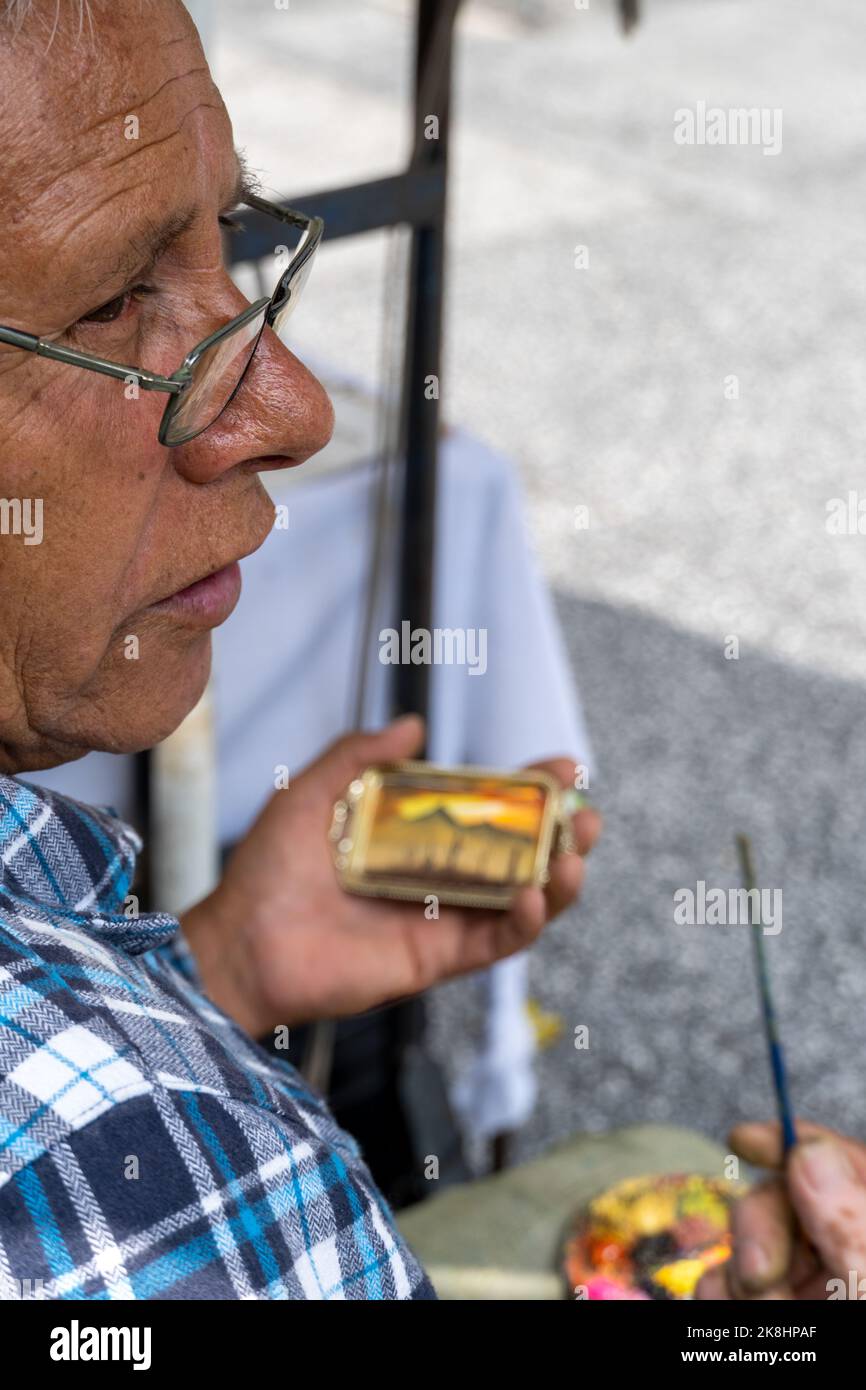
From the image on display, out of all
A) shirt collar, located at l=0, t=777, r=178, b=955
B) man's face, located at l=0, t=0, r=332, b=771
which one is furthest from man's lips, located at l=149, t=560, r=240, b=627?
shirt collar, located at l=0, t=777, r=178, b=955

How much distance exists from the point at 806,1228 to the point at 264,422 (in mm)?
551

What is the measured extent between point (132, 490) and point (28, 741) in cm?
13

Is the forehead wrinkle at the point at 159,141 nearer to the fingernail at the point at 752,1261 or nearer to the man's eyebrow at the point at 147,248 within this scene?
the man's eyebrow at the point at 147,248

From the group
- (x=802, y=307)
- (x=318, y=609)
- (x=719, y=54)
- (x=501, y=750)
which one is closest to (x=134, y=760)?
(x=318, y=609)

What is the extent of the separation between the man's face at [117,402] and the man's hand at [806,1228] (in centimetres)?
46

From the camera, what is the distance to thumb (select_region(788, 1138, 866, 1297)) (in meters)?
0.82

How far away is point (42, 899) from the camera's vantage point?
611mm

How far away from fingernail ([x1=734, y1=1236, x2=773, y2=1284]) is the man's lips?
0.50 m

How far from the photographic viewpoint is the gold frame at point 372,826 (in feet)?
3.54

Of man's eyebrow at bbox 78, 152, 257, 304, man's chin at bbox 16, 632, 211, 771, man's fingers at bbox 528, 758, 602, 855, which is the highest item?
man's eyebrow at bbox 78, 152, 257, 304

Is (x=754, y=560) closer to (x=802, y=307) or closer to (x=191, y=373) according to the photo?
(x=802, y=307)

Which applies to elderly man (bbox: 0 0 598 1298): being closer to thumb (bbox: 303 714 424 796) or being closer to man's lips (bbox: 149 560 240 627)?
man's lips (bbox: 149 560 240 627)

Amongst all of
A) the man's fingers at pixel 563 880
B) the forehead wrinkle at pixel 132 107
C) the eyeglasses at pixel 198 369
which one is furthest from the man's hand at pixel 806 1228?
the forehead wrinkle at pixel 132 107

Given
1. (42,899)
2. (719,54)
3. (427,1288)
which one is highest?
(719,54)
